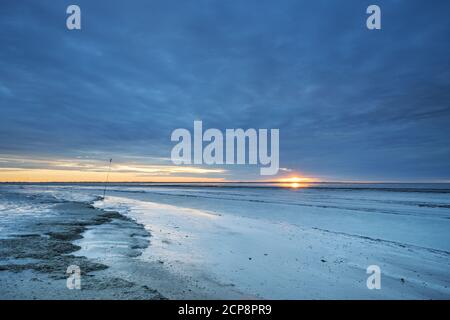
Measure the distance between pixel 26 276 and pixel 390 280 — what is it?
28.2 feet

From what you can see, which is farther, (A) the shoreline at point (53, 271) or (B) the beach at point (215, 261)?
(B) the beach at point (215, 261)

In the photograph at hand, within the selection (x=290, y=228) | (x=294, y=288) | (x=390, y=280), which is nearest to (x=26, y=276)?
(x=294, y=288)

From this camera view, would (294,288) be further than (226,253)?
No

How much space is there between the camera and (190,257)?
9.27m

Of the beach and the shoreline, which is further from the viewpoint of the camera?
the beach

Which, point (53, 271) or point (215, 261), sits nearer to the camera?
point (53, 271)

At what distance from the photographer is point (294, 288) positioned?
22.1ft

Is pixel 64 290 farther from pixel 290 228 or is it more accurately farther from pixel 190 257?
pixel 290 228

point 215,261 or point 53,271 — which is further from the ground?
point 53,271
